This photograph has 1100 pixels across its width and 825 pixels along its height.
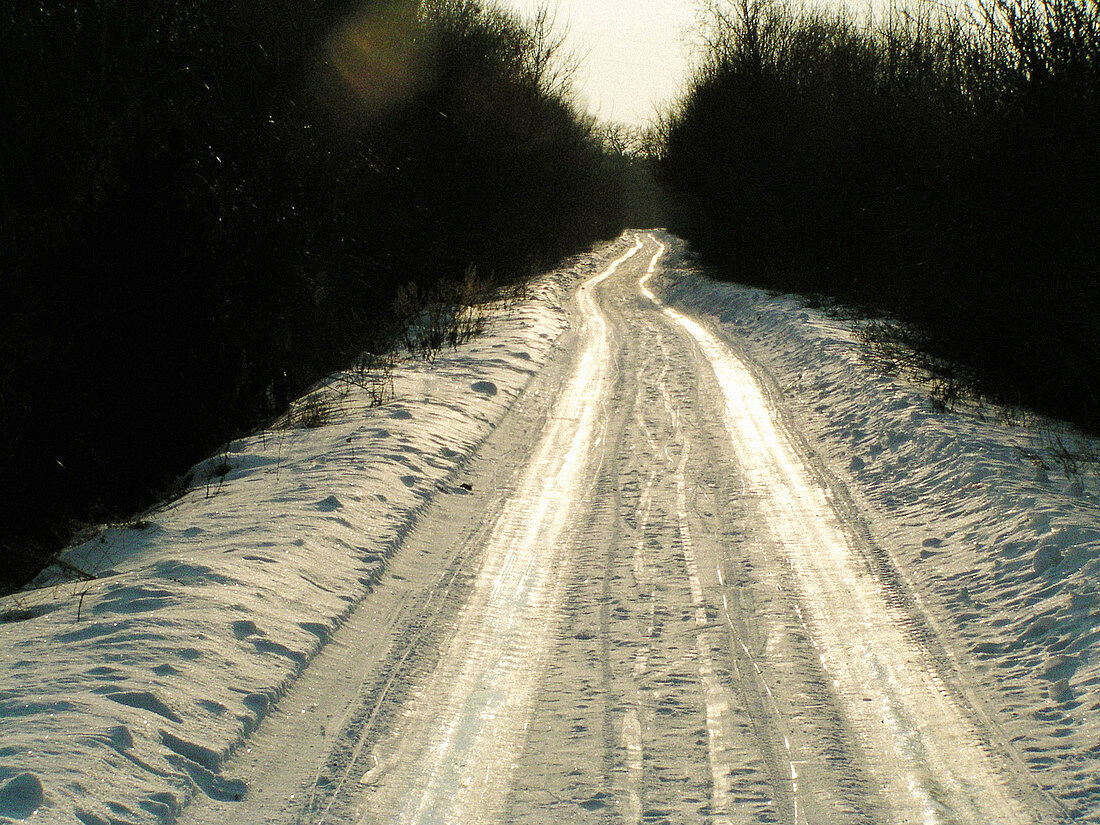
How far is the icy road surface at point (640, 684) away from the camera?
320 cm

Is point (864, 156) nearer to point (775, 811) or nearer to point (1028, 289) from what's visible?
point (1028, 289)

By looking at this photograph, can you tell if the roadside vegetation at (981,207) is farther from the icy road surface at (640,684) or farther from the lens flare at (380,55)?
the lens flare at (380,55)

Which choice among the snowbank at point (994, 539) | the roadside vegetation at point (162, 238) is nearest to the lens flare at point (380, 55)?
the roadside vegetation at point (162, 238)

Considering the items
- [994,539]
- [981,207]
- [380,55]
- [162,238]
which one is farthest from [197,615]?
[380,55]

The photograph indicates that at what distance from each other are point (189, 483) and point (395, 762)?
4.75 metres

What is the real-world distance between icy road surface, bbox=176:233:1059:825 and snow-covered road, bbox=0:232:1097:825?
0.01 m

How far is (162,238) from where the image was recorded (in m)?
8.25

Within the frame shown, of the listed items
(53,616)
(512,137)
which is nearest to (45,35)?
(53,616)

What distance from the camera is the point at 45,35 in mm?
10438

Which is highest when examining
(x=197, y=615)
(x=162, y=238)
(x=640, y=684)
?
(x=162, y=238)

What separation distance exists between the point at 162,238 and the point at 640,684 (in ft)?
21.7

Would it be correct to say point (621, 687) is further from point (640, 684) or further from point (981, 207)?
point (981, 207)

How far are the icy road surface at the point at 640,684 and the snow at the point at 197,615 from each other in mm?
205

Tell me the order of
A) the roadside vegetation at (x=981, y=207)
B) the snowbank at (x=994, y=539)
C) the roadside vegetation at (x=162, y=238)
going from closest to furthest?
1. the snowbank at (x=994, y=539)
2. the roadside vegetation at (x=162, y=238)
3. the roadside vegetation at (x=981, y=207)
